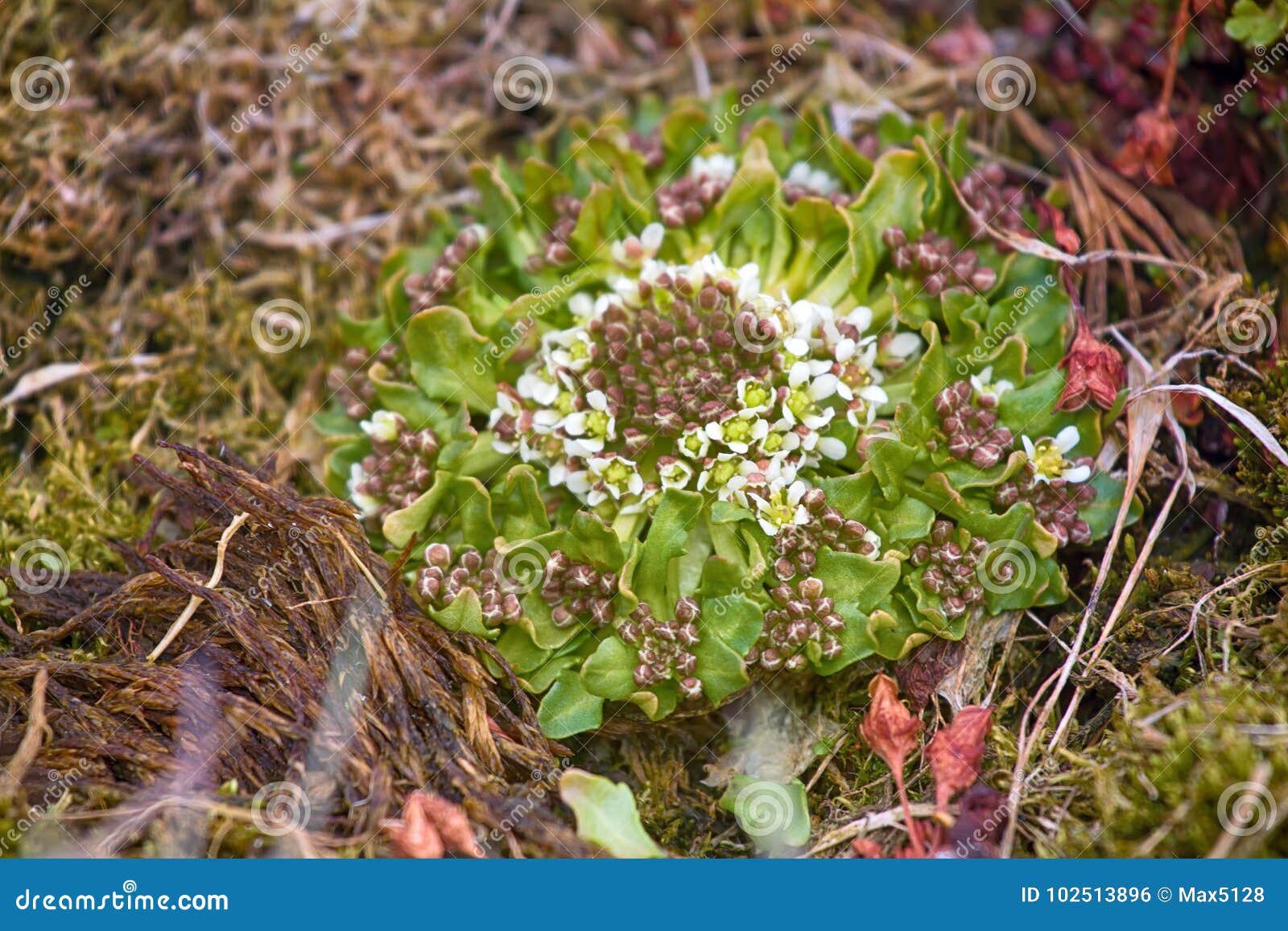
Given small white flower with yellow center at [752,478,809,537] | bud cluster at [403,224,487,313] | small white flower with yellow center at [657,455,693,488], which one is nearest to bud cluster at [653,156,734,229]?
bud cluster at [403,224,487,313]

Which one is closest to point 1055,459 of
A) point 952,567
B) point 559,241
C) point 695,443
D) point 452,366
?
point 952,567

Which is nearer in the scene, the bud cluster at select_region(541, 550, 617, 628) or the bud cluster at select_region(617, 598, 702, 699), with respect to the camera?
the bud cluster at select_region(617, 598, 702, 699)

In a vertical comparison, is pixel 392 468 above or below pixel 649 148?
below

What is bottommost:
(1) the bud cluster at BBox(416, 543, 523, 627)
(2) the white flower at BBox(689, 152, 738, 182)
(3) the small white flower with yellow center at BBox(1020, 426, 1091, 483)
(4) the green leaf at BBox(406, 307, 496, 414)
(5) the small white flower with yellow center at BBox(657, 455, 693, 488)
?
(1) the bud cluster at BBox(416, 543, 523, 627)

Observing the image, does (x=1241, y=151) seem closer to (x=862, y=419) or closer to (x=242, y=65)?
(x=862, y=419)

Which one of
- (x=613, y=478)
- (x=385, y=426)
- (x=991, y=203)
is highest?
(x=991, y=203)

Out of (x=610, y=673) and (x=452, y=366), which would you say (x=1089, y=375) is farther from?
(x=452, y=366)

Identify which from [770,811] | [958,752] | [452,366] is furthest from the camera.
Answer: [452,366]

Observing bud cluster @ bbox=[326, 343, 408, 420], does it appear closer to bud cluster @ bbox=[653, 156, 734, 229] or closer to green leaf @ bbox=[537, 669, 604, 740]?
bud cluster @ bbox=[653, 156, 734, 229]
